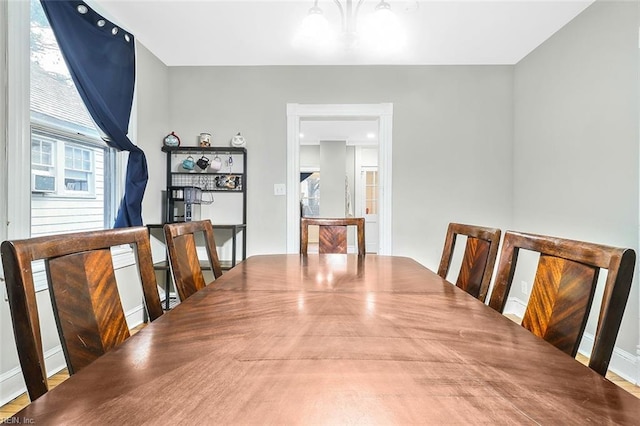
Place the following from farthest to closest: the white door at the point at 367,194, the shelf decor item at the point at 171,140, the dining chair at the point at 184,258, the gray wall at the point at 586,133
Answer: the white door at the point at 367,194, the shelf decor item at the point at 171,140, the gray wall at the point at 586,133, the dining chair at the point at 184,258

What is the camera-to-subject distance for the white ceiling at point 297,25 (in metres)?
2.35

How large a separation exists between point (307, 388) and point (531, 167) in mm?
3224

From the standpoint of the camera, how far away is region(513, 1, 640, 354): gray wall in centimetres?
205

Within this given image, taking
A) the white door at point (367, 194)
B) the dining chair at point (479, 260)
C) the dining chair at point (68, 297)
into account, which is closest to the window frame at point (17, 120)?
the dining chair at point (68, 297)

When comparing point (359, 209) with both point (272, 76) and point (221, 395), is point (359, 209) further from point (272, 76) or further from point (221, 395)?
point (221, 395)

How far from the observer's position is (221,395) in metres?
0.50

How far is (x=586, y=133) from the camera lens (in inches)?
93.4

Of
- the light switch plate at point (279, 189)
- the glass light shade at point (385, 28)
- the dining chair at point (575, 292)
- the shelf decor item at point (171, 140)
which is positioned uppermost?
the glass light shade at point (385, 28)

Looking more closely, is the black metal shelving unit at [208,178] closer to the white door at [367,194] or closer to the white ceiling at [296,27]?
the white ceiling at [296,27]

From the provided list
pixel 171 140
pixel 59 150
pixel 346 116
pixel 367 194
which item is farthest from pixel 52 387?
pixel 367 194

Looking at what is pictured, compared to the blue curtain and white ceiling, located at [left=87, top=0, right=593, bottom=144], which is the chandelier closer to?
white ceiling, located at [left=87, top=0, right=593, bottom=144]

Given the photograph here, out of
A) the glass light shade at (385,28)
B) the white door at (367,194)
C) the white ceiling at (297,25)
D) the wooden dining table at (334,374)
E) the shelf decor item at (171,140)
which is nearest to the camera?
the wooden dining table at (334,374)

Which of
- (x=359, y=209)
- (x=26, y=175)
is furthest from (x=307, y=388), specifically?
(x=359, y=209)

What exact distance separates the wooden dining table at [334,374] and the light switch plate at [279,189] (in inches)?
94.2
